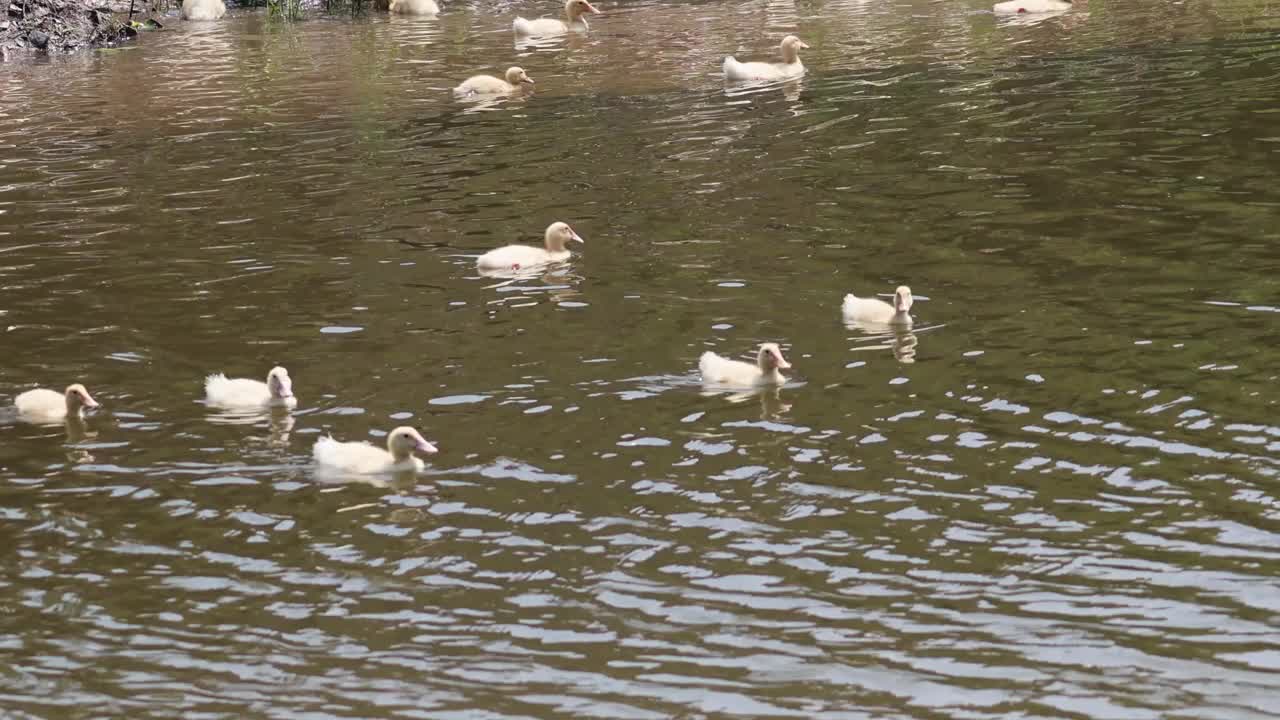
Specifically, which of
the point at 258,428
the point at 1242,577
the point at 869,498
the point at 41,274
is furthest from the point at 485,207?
the point at 1242,577

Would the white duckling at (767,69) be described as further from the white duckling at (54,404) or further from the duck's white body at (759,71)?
the white duckling at (54,404)

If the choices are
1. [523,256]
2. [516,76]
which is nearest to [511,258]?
[523,256]

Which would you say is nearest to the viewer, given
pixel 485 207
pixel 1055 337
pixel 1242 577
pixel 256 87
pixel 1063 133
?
pixel 1242 577

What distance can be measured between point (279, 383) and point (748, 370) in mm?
3404

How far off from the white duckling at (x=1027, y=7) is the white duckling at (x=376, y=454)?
23.2 metres

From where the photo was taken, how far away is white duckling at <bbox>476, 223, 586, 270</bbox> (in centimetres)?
1612

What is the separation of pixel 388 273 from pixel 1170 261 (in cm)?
717

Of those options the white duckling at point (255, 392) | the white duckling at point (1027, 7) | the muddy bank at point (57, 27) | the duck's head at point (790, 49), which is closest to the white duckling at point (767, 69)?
the duck's head at point (790, 49)

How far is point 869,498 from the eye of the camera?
10.5 metres

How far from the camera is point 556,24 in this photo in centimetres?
3378

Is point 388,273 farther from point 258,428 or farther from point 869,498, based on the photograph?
point 869,498

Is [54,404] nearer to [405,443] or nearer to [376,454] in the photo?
[376,454]

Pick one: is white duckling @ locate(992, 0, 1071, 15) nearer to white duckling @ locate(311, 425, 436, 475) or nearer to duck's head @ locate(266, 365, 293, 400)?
duck's head @ locate(266, 365, 293, 400)

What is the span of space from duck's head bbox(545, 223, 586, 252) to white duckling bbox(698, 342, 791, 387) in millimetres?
4105
